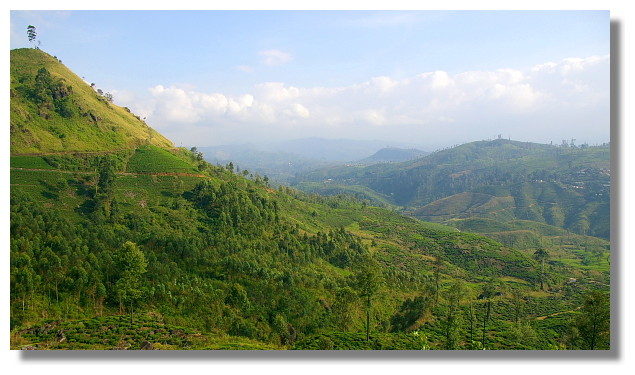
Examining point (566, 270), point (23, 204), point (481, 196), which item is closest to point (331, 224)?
point (566, 270)

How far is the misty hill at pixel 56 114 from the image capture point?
43.3 meters

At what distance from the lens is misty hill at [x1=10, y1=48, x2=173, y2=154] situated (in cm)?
4331

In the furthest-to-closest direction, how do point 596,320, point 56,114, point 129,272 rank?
1. point 56,114
2. point 129,272
3. point 596,320

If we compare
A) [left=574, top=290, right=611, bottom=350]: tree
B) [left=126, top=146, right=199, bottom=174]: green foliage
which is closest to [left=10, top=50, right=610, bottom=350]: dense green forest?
[left=574, top=290, right=611, bottom=350]: tree

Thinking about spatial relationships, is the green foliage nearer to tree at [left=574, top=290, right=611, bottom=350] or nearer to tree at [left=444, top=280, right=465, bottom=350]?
tree at [left=444, top=280, right=465, bottom=350]

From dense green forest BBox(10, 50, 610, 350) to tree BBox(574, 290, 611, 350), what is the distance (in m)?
0.08

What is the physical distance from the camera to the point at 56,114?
49.5 m

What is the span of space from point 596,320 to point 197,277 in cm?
2601

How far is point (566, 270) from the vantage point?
65688 millimetres

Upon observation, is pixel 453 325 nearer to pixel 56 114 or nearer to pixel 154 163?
pixel 154 163

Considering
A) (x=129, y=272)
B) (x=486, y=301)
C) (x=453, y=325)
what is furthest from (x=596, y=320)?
(x=129, y=272)

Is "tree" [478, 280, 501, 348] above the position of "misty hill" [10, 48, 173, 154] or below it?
below

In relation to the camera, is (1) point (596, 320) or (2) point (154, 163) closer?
(1) point (596, 320)

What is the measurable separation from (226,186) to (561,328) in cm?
3928
